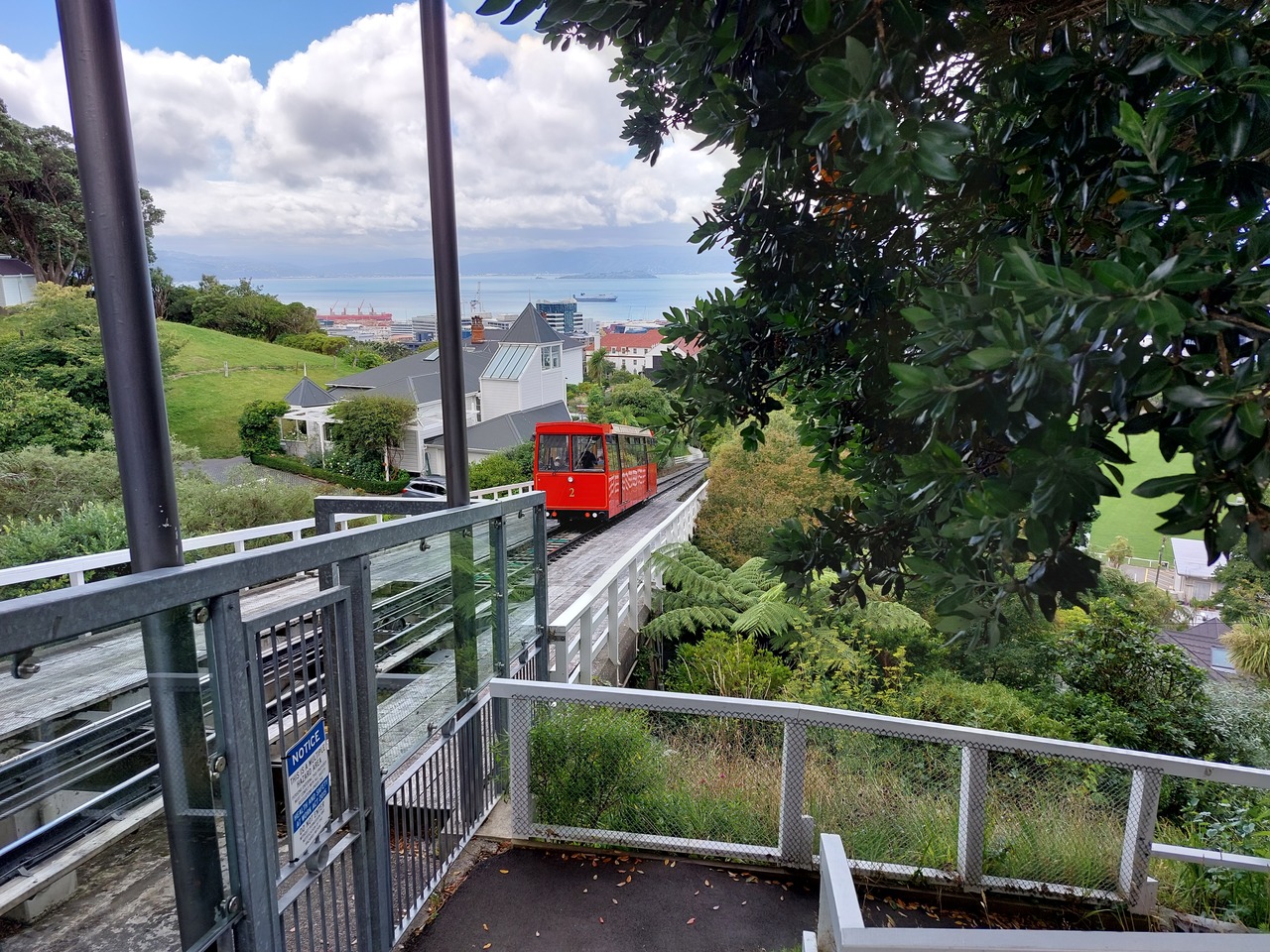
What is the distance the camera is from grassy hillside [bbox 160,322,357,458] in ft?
94.9

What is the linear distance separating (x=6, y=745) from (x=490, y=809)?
3.53 m

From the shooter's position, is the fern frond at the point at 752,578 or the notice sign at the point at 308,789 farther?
the fern frond at the point at 752,578

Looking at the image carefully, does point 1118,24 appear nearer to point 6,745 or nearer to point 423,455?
point 6,745

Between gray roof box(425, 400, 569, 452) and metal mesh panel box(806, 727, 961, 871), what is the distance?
2450 centimetres

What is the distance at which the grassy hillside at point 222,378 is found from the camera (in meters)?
28.9

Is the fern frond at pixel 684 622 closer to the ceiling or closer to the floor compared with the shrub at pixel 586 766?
closer to the floor

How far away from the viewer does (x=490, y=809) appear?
4602 millimetres

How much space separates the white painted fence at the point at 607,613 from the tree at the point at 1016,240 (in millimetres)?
3720

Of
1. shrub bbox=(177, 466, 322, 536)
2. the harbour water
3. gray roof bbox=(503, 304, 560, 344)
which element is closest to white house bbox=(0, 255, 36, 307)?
shrub bbox=(177, 466, 322, 536)

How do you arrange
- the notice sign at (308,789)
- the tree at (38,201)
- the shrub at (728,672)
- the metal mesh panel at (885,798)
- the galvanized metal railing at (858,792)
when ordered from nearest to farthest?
the notice sign at (308,789) → the galvanized metal railing at (858,792) → the metal mesh panel at (885,798) → the shrub at (728,672) → the tree at (38,201)

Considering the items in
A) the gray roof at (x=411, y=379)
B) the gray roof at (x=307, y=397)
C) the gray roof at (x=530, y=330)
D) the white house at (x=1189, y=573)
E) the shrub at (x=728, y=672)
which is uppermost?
the gray roof at (x=530, y=330)

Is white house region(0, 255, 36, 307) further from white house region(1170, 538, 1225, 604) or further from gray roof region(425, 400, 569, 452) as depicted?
white house region(1170, 538, 1225, 604)

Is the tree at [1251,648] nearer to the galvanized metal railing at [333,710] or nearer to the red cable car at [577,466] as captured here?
the red cable car at [577,466]

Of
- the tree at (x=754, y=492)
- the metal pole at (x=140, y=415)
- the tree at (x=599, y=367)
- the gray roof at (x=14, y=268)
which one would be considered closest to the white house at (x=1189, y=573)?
the tree at (x=754, y=492)
